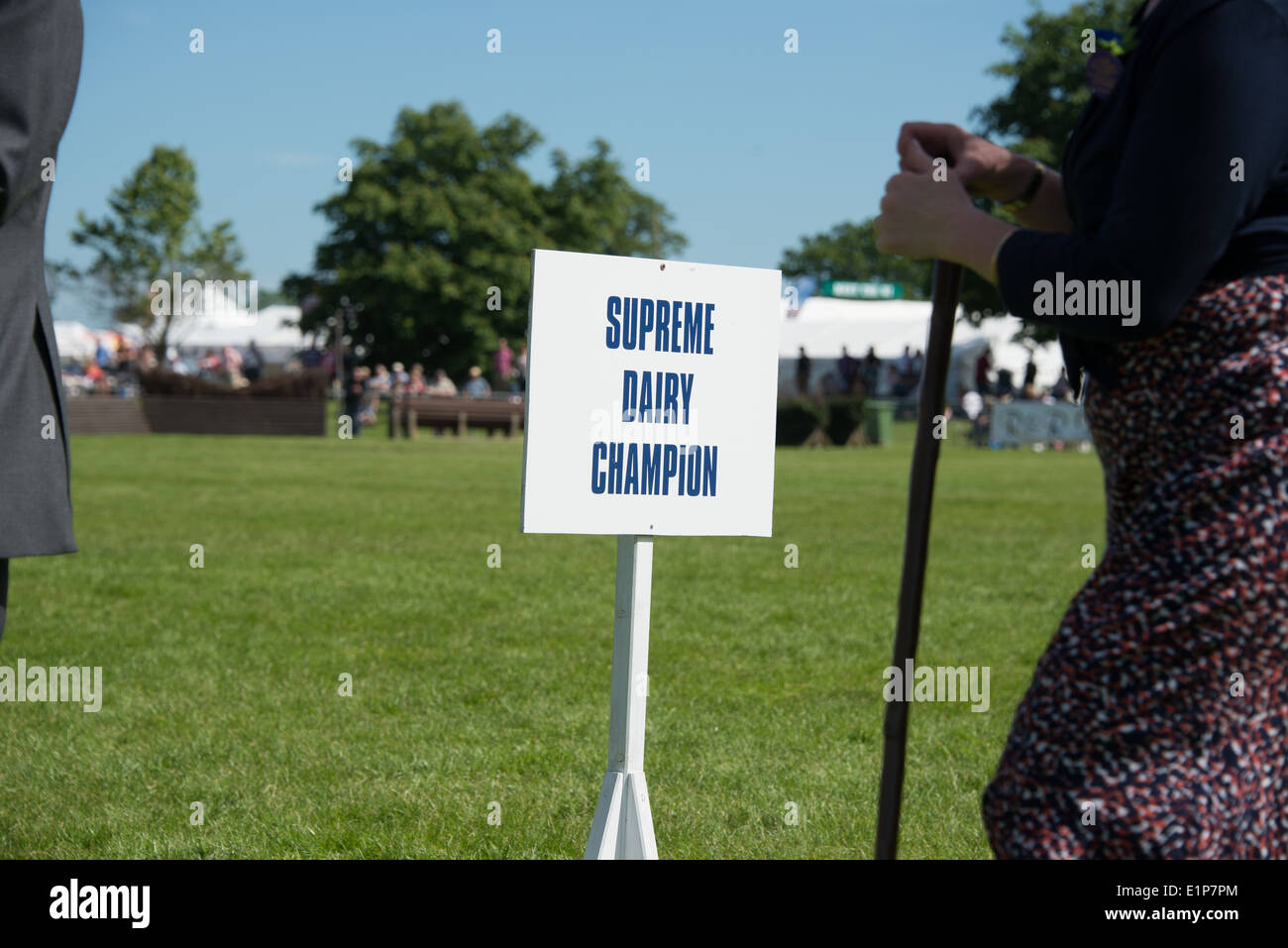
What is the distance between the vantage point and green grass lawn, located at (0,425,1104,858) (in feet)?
14.5

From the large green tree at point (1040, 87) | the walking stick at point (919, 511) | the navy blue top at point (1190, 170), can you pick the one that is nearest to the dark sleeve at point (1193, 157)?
the navy blue top at point (1190, 170)

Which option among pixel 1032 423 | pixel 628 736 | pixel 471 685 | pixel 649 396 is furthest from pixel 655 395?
pixel 1032 423

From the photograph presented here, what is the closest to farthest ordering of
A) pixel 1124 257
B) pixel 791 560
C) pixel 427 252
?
pixel 1124 257 → pixel 791 560 → pixel 427 252

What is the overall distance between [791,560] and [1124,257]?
8.95m

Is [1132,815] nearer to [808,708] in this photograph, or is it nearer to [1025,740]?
[1025,740]

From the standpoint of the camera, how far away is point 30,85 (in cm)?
263

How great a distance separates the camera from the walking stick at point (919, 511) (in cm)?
242

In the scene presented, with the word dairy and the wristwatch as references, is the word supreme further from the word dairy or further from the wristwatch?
the wristwatch

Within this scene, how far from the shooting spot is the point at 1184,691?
6.23 ft

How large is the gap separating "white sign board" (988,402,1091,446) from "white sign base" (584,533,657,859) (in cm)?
2998

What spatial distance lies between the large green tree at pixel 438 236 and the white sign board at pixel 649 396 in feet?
185
